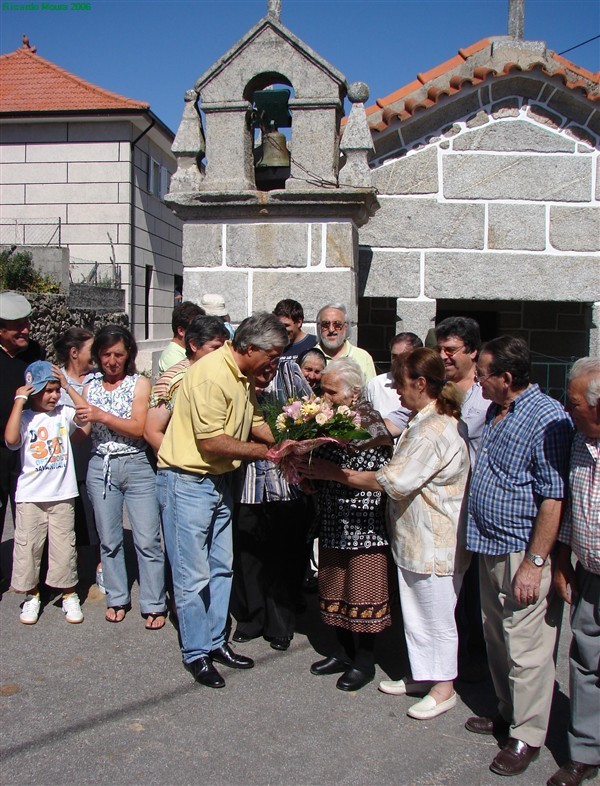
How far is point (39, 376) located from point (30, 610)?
1.47 m

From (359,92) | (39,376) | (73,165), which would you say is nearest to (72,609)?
(39,376)

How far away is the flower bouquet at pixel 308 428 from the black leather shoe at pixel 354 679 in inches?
44.4

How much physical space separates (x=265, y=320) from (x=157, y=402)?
1026 mm

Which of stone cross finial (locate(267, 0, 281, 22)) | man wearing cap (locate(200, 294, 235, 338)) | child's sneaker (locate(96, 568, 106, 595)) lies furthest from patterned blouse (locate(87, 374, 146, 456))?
stone cross finial (locate(267, 0, 281, 22))

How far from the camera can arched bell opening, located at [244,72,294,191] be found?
19.6 ft

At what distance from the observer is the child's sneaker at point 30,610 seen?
4492 mm

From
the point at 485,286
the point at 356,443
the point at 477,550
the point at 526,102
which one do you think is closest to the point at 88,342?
the point at 356,443

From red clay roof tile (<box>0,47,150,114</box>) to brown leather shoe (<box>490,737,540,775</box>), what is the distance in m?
15.3

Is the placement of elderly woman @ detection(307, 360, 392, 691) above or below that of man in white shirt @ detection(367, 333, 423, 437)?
below

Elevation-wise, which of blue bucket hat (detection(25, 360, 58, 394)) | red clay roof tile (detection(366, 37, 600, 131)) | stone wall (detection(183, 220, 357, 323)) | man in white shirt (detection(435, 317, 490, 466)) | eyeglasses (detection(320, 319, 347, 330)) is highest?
red clay roof tile (detection(366, 37, 600, 131))

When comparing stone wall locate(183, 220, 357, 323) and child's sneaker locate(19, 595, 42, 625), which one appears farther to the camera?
stone wall locate(183, 220, 357, 323)

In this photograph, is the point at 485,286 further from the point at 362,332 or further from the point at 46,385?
the point at 46,385

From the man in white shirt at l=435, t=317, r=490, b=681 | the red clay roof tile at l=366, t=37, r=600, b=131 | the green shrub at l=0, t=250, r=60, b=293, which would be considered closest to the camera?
the man in white shirt at l=435, t=317, r=490, b=681

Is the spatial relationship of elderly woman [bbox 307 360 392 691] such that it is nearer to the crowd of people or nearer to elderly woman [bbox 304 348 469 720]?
the crowd of people
